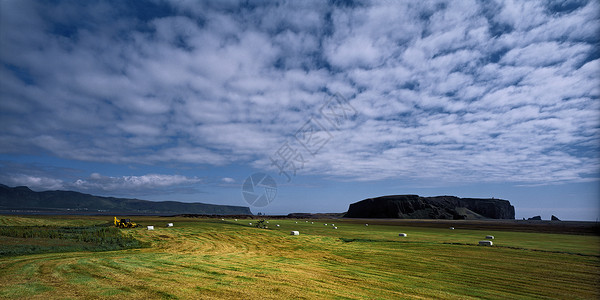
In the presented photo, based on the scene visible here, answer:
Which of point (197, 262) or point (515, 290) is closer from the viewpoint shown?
point (515, 290)

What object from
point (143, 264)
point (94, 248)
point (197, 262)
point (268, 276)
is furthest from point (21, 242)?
point (268, 276)

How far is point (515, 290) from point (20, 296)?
72.8ft

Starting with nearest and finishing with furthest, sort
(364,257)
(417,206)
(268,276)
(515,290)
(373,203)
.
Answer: (515,290)
(268,276)
(364,257)
(417,206)
(373,203)

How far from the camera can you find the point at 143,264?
1727cm

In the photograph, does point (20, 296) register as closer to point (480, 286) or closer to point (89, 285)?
point (89, 285)

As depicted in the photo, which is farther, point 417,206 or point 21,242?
point 417,206

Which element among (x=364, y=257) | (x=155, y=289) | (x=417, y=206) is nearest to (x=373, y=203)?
(x=417, y=206)

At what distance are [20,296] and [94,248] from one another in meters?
14.5

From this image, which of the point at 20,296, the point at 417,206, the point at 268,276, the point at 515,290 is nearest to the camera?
the point at 20,296

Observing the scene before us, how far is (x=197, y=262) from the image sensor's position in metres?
18.8

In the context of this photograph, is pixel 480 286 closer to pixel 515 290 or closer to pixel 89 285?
pixel 515 290

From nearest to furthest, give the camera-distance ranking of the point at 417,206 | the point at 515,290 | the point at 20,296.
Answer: the point at 20,296 → the point at 515,290 → the point at 417,206

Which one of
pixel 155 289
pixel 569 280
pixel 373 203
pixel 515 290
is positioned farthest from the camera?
pixel 373 203

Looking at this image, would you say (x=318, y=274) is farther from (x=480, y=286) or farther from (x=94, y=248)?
(x=94, y=248)
